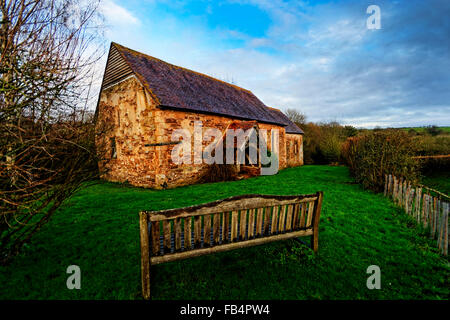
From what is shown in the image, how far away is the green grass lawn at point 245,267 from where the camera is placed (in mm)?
2898

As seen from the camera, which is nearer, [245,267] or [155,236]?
[155,236]

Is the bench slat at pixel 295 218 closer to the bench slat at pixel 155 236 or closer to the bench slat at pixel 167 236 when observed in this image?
the bench slat at pixel 167 236

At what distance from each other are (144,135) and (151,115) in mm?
1194

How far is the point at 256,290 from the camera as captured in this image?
2918 mm

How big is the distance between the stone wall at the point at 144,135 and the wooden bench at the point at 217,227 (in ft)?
25.4

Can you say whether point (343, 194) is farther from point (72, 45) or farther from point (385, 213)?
point (72, 45)

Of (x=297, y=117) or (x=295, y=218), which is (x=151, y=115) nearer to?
(x=295, y=218)

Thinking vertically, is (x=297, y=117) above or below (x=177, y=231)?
above

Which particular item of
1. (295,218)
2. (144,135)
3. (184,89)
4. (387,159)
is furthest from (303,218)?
(184,89)

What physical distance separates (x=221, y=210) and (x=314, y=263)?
2038 mm

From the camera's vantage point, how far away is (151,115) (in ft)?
34.4

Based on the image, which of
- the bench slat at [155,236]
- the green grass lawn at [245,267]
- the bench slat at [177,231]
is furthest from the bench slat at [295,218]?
the bench slat at [155,236]

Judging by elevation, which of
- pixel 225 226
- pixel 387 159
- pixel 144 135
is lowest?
pixel 225 226
